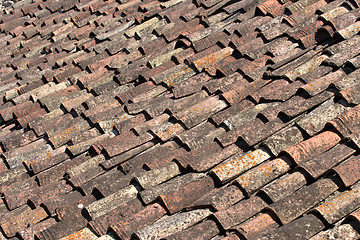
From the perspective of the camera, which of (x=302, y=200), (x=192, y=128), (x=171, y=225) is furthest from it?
(x=192, y=128)

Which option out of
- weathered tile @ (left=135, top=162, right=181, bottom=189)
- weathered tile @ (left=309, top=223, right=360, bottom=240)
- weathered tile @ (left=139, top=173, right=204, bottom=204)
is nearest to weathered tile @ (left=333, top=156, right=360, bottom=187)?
weathered tile @ (left=309, top=223, right=360, bottom=240)

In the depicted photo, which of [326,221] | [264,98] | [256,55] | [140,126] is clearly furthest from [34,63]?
[326,221]

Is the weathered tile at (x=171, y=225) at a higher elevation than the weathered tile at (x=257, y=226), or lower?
higher

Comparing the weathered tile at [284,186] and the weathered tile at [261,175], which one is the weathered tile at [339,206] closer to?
the weathered tile at [284,186]

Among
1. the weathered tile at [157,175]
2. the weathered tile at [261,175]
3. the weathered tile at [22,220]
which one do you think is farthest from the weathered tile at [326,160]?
the weathered tile at [22,220]

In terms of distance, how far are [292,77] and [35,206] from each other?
226 cm

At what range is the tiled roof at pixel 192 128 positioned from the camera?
312cm

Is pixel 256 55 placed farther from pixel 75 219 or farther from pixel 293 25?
pixel 75 219

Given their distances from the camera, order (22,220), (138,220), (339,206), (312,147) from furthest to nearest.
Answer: (22,220) → (312,147) → (138,220) → (339,206)

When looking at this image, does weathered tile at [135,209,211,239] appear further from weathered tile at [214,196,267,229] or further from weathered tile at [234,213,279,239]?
weathered tile at [234,213,279,239]

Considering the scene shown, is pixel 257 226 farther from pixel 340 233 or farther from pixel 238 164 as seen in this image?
pixel 238 164

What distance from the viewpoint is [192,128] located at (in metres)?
4.02

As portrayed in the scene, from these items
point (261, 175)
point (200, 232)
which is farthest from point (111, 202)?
point (261, 175)

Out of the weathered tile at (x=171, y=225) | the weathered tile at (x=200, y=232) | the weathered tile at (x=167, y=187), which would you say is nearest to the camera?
the weathered tile at (x=200, y=232)
